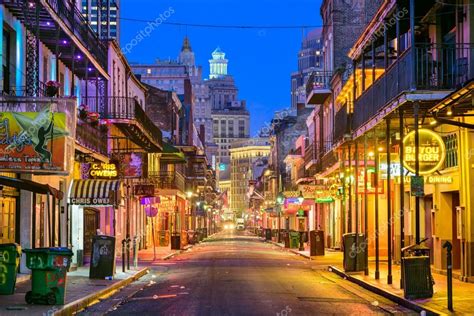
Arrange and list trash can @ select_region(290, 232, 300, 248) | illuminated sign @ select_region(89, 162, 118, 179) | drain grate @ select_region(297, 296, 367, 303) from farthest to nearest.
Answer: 1. trash can @ select_region(290, 232, 300, 248)
2. illuminated sign @ select_region(89, 162, 118, 179)
3. drain grate @ select_region(297, 296, 367, 303)

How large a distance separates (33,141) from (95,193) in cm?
781

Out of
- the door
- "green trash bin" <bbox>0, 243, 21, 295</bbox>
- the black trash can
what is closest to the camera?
"green trash bin" <bbox>0, 243, 21, 295</bbox>

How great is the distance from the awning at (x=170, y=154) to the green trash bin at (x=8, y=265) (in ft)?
114

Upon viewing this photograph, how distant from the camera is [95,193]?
27938mm

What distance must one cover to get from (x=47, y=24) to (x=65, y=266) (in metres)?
9.57

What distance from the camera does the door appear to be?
3491cm

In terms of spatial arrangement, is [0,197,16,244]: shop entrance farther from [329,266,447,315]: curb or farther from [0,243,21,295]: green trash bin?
[329,266,447,315]: curb

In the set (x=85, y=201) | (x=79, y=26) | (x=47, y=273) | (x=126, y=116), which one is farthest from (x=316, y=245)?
(x=47, y=273)

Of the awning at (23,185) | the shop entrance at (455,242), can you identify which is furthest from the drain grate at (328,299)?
the shop entrance at (455,242)

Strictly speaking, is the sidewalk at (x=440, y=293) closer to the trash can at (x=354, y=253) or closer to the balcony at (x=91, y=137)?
the trash can at (x=354, y=253)

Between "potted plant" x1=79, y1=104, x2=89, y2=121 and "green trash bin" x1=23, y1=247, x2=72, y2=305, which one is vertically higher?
"potted plant" x1=79, y1=104, x2=89, y2=121

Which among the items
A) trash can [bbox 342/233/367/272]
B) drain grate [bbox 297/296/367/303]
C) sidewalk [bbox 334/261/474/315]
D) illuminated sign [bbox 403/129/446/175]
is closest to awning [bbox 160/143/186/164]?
trash can [bbox 342/233/367/272]

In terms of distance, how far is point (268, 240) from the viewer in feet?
253

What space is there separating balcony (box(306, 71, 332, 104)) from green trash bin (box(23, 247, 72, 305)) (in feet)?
118
